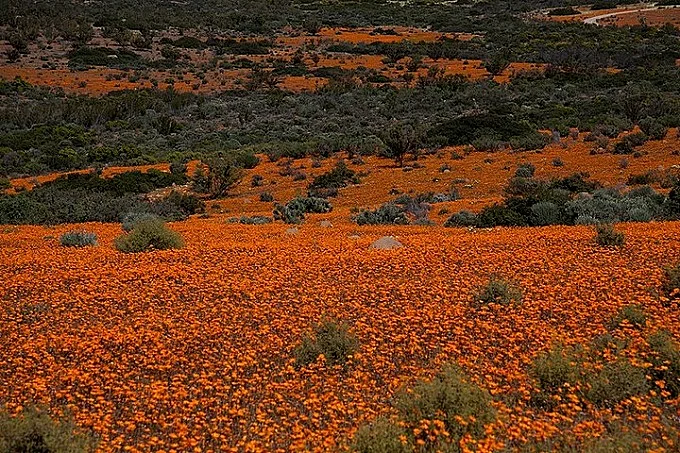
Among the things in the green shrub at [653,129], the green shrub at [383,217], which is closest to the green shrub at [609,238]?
the green shrub at [383,217]

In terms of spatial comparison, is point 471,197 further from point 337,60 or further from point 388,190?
point 337,60

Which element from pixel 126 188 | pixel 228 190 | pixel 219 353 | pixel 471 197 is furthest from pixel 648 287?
pixel 126 188

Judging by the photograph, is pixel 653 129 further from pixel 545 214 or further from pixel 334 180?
pixel 545 214

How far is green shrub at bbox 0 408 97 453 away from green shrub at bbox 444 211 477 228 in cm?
1362

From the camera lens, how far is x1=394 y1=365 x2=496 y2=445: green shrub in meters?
5.58

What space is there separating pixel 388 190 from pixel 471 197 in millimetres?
3383

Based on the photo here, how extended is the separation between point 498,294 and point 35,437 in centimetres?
620

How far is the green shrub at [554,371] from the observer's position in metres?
6.54

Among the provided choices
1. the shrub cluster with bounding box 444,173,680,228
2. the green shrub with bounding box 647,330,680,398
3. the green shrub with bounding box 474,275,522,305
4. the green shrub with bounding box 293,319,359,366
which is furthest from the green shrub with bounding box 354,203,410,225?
the green shrub with bounding box 647,330,680,398

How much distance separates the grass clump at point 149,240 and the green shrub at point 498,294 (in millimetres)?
7678

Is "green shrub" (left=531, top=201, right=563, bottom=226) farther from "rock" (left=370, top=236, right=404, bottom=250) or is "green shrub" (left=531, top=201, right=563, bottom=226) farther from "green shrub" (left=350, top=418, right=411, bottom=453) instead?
"green shrub" (left=350, top=418, right=411, bottom=453)

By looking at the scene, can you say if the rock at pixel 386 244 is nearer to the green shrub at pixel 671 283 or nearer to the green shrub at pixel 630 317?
the green shrub at pixel 671 283

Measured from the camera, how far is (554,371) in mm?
6598

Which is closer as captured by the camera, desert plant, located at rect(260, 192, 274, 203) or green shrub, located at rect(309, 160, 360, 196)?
desert plant, located at rect(260, 192, 274, 203)
